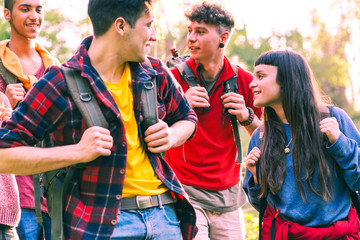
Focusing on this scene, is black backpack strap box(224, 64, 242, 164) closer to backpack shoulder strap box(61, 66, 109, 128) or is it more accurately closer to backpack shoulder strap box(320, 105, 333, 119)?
backpack shoulder strap box(320, 105, 333, 119)

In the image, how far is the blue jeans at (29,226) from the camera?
4.57 meters

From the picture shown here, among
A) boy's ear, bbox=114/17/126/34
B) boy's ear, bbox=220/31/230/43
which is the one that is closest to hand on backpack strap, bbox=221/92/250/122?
boy's ear, bbox=220/31/230/43

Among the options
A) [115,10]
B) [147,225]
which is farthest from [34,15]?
[147,225]

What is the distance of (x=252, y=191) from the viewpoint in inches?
172

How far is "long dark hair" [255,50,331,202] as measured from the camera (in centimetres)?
411

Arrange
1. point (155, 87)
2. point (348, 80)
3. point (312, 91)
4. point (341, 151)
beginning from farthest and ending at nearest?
point (348, 80)
point (312, 91)
point (341, 151)
point (155, 87)

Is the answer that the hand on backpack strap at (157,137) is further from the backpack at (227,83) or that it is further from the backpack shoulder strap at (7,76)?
the backpack shoulder strap at (7,76)

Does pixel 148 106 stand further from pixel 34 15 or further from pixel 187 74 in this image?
pixel 34 15

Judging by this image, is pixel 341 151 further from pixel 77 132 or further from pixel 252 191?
pixel 77 132

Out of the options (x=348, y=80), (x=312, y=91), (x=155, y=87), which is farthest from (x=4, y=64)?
(x=348, y=80)

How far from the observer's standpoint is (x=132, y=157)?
316 centimetres

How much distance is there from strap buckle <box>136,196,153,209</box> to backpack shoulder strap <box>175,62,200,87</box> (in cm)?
195

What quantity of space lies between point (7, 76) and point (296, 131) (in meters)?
2.42

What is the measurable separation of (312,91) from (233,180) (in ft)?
3.67
